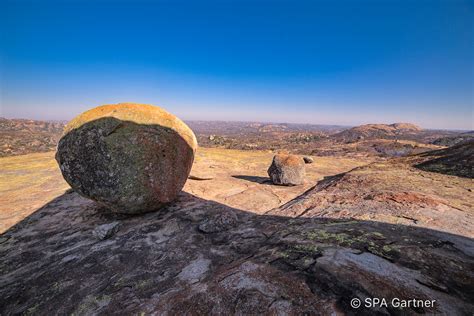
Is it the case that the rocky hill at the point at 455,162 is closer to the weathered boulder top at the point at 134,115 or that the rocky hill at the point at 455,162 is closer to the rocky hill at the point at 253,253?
the rocky hill at the point at 253,253

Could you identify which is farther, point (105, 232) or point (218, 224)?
point (218, 224)

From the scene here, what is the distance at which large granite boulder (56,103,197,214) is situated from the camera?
7145mm

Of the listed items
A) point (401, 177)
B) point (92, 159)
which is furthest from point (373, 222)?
point (92, 159)

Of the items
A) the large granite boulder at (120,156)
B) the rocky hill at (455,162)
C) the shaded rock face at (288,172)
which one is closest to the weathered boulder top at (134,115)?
the large granite boulder at (120,156)

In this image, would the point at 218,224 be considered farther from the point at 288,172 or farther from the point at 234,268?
the point at 288,172

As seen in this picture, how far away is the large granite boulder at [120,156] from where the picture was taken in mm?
7145

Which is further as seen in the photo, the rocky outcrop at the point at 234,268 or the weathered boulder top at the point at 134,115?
the weathered boulder top at the point at 134,115

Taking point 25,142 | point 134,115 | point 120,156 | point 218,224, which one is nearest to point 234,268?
point 218,224

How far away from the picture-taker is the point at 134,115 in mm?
7680

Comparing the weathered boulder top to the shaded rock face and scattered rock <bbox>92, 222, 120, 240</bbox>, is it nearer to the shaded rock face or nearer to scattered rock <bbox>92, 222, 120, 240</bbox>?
scattered rock <bbox>92, 222, 120, 240</bbox>

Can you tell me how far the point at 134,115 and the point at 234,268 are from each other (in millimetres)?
6517

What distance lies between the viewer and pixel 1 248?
Answer: 20.6 feet

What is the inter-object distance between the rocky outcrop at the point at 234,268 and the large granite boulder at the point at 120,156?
1.10 metres

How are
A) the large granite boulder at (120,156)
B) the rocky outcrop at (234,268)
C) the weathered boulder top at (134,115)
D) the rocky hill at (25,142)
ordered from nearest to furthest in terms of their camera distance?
the rocky outcrop at (234,268) → the large granite boulder at (120,156) → the weathered boulder top at (134,115) → the rocky hill at (25,142)
